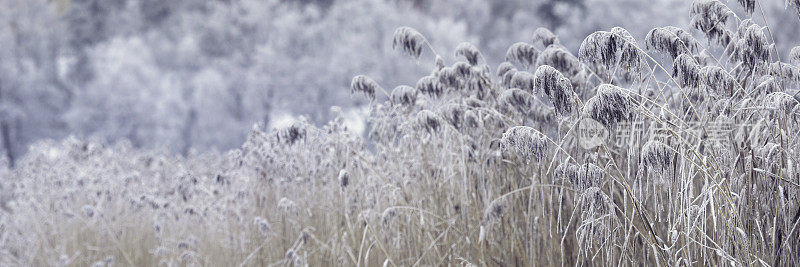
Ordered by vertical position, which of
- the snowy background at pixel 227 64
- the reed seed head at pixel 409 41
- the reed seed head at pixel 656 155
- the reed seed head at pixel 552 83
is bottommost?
the reed seed head at pixel 656 155

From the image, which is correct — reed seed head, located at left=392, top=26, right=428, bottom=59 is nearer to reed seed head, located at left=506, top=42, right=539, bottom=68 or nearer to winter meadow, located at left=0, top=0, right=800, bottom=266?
winter meadow, located at left=0, top=0, right=800, bottom=266

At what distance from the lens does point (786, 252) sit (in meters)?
1.80

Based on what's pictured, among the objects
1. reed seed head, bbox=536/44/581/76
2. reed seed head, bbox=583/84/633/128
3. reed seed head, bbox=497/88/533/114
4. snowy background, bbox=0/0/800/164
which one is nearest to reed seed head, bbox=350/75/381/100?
reed seed head, bbox=497/88/533/114

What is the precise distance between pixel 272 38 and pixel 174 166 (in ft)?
33.2

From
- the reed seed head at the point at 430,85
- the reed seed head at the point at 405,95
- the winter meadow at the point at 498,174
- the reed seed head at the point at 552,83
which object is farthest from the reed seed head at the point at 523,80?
the reed seed head at the point at 552,83

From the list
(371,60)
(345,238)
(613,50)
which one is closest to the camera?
(613,50)

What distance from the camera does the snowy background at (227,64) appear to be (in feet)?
48.2

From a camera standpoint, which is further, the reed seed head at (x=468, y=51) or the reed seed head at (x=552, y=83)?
the reed seed head at (x=468, y=51)

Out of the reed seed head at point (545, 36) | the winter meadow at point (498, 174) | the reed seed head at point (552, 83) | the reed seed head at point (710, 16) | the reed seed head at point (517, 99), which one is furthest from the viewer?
the reed seed head at point (545, 36)

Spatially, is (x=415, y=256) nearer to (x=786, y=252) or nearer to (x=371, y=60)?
(x=786, y=252)

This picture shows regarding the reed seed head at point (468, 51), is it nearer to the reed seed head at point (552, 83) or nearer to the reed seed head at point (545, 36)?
the reed seed head at point (545, 36)

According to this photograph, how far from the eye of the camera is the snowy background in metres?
14.7

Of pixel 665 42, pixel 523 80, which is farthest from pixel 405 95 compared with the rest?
pixel 665 42

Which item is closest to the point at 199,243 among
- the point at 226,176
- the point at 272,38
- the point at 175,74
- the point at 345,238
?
the point at 226,176
